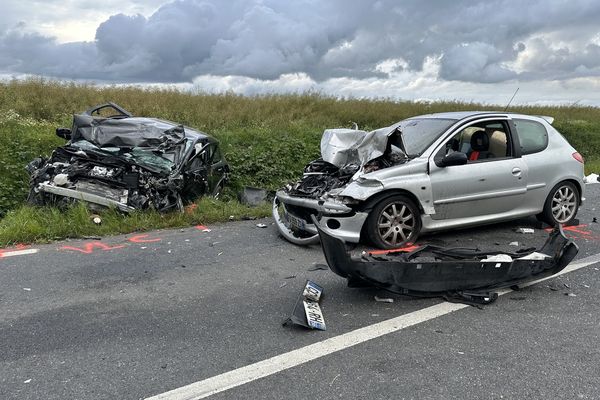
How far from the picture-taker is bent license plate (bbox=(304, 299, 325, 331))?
11.9 ft

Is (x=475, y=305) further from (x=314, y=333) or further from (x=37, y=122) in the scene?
(x=37, y=122)

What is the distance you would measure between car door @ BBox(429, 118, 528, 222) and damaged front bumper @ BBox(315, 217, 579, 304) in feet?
4.50

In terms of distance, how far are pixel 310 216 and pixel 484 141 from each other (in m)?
2.58

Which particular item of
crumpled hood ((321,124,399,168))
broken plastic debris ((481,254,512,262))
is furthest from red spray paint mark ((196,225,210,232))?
broken plastic debris ((481,254,512,262))

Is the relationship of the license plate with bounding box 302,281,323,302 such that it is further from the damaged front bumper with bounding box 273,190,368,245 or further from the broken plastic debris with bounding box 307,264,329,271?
the damaged front bumper with bounding box 273,190,368,245

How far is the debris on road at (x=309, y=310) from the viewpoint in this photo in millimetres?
3645

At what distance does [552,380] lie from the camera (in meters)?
2.98

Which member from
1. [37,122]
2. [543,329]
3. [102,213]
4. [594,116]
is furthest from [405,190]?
[594,116]

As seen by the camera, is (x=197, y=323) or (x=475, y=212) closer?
(x=197, y=323)

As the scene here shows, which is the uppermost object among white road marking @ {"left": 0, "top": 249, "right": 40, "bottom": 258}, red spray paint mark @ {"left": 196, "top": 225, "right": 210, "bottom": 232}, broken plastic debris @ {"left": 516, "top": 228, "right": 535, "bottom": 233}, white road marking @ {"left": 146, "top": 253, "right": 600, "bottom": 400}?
broken plastic debris @ {"left": 516, "top": 228, "right": 535, "bottom": 233}

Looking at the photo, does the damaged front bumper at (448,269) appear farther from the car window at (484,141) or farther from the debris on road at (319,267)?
the car window at (484,141)

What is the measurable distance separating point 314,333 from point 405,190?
8.18ft

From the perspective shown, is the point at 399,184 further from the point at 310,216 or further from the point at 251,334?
the point at 251,334

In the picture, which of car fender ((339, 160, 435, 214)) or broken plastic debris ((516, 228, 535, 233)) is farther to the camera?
broken plastic debris ((516, 228, 535, 233))
